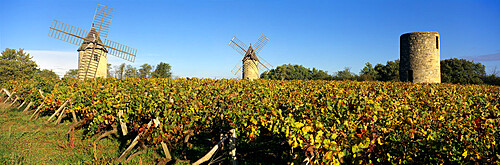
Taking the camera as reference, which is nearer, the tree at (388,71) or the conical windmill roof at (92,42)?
the conical windmill roof at (92,42)

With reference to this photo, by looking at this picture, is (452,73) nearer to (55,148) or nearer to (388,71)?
(388,71)

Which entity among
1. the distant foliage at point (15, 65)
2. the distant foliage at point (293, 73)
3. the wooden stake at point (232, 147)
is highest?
the distant foliage at point (293, 73)

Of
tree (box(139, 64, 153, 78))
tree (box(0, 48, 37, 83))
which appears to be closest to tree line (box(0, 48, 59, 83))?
tree (box(0, 48, 37, 83))

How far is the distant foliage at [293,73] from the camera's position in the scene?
57.7 meters

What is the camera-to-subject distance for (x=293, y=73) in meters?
59.7

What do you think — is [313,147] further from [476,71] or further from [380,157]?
[476,71]

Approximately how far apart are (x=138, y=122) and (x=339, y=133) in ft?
18.2

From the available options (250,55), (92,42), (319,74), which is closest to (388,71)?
(319,74)

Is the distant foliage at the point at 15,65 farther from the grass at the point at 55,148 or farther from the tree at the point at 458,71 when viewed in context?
the tree at the point at 458,71

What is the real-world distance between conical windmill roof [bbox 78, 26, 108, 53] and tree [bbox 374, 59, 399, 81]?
41970 millimetres

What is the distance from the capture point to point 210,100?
6.73 meters

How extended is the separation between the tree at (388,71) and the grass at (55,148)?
4743cm

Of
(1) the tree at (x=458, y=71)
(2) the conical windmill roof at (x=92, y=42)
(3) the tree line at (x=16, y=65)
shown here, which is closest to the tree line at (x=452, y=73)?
(1) the tree at (x=458, y=71)

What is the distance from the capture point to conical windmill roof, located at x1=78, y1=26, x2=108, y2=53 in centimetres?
2659
